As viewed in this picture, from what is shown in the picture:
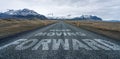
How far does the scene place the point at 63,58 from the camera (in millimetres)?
7430

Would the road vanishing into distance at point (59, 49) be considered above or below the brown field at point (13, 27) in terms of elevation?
above

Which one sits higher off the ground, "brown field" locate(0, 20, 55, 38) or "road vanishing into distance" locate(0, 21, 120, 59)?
"road vanishing into distance" locate(0, 21, 120, 59)

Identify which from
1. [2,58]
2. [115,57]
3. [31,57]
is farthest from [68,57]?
[2,58]

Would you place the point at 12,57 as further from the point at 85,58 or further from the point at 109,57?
the point at 109,57

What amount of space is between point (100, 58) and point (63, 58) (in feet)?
5.62

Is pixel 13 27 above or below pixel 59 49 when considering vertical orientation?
below

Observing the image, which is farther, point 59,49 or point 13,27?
point 13,27

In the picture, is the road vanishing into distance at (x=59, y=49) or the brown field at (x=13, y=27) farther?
the brown field at (x=13, y=27)

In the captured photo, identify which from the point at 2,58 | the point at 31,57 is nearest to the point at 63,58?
the point at 31,57

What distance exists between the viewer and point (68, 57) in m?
7.69

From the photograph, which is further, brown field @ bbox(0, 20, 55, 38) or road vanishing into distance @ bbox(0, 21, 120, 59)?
brown field @ bbox(0, 20, 55, 38)

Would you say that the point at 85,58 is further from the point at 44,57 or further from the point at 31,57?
the point at 31,57

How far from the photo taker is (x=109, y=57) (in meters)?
7.84

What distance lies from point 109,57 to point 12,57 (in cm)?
459
